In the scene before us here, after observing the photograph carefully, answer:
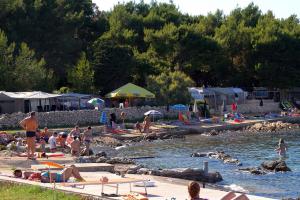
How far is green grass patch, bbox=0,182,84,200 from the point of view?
47.6 ft

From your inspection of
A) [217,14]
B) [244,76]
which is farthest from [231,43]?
[217,14]

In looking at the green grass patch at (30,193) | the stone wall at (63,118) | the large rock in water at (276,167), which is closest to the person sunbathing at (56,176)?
the green grass patch at (30,193)

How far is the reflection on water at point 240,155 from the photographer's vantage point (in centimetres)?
2450

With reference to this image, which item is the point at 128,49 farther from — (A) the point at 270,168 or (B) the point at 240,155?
(A) the point at 270,168

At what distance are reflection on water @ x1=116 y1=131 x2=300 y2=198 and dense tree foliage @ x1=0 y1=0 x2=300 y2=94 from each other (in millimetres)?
14640

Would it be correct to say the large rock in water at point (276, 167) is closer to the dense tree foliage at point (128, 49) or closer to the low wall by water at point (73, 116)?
the low wall by water at point (73, 116)

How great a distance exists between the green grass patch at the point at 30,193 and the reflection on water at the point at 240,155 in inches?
358

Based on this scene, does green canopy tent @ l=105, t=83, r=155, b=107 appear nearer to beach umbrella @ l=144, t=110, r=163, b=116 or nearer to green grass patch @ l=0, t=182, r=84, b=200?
beach umbrella @ l=144, t=110, r=163, b=116

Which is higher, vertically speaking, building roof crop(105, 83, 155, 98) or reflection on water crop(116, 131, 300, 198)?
building roof crop(105, 83, 155, 98)

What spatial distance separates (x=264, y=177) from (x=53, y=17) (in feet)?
143

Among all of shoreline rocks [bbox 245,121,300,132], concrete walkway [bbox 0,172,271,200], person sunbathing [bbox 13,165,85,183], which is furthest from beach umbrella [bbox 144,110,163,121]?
person sunbathing [bbox 13,165,85,183]

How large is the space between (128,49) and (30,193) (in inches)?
2002

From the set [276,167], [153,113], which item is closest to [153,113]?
[153,113]

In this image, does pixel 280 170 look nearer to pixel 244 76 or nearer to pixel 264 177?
pixel 264 177
